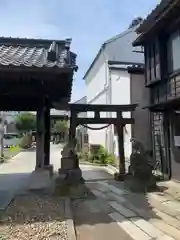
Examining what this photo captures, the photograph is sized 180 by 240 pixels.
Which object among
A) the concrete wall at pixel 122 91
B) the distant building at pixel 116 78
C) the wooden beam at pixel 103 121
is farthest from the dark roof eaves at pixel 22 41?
the concrete wall at pixel 122 91

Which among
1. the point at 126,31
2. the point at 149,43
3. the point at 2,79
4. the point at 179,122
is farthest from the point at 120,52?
the point at 2,79

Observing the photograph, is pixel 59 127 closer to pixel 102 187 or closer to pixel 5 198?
pixel 102 187

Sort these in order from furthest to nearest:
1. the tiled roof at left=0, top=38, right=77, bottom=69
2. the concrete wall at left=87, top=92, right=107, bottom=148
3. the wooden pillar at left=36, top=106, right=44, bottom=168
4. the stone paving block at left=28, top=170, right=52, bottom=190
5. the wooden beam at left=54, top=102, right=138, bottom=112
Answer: the concrete wall at left=87, top=92, right=107, bottom=148 < the wooden beam at left=54, top=102, right=138, bottom=112 < the stone paving block at left=28, top=170, right=52, bottom=190 < the wooden pillar at left=36, top=106, right=44, bottom=168 < the tiled roof at left=0, top=38, right=77, bottom=69

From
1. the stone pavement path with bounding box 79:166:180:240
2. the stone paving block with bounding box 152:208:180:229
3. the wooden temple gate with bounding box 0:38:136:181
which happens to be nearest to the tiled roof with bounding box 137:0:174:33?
the wooden temple gate with bounding box 0:38:136:181

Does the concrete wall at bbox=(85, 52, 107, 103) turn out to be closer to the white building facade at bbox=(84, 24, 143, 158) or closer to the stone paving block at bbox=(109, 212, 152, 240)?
the white building facade at bbox=(84, 24, 143, 158)

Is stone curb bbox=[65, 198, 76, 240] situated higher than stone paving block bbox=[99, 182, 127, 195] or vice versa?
stone curb bbox=[65, 198, 76, 240]

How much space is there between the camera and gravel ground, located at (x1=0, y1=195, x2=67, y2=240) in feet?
19.4

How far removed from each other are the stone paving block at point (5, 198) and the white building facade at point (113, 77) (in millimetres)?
7957

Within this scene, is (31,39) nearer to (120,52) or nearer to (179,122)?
(179,122)

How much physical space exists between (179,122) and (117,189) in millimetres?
3495

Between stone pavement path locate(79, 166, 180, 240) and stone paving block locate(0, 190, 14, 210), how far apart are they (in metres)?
1.93

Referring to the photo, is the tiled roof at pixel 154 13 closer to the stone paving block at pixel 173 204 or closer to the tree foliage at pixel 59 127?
the stone paving block at pixel 173 204

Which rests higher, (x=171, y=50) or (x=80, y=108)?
(x=171, y=50)

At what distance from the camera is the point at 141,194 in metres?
10.6
